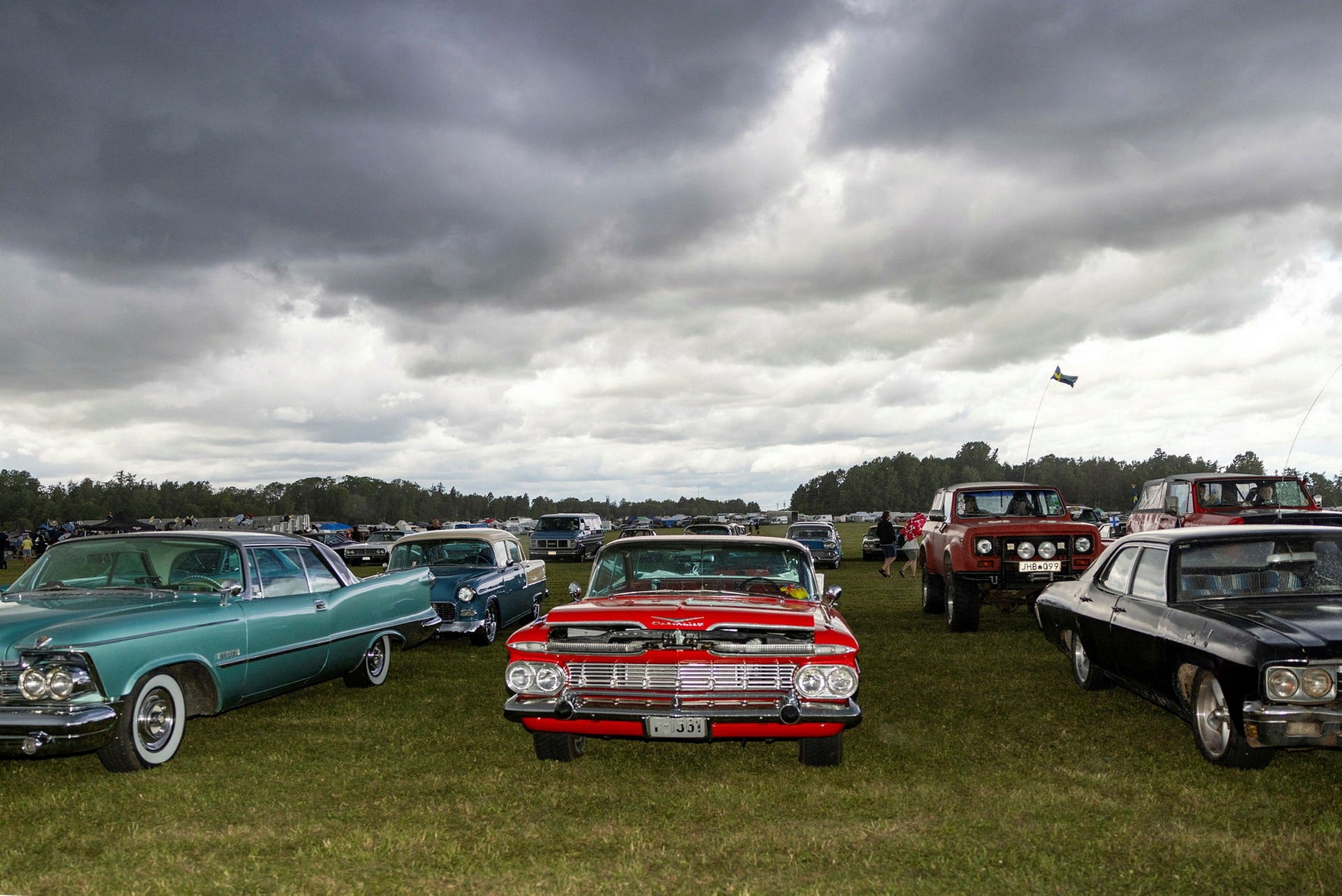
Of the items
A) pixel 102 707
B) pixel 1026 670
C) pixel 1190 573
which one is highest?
pixel 1190 573

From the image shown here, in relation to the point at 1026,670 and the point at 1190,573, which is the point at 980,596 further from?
the point at 1190,573

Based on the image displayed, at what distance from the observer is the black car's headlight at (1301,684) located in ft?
16.6

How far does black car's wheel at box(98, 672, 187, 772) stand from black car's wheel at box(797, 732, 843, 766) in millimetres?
4009

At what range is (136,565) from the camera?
7.09 meters

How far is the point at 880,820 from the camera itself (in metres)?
4.85

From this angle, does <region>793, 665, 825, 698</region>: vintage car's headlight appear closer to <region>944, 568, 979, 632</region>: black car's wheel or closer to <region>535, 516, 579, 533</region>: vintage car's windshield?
<region>944, 568, 979, 632</region>: black car's wheel

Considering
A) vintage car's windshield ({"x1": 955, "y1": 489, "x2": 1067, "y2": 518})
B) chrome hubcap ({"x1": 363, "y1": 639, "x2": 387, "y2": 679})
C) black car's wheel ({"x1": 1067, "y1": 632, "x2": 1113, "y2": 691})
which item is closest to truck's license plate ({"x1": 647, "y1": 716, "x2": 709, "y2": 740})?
black car's wheel ({"x1": 1067, "y1": 632, "x2": 1113, "y2": 691})

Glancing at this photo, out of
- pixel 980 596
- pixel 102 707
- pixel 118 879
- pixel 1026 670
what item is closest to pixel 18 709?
pixel 102 707

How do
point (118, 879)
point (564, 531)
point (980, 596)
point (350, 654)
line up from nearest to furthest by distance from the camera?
point (118, 879), point (350, 654), point (980, 596), point (564, 531)

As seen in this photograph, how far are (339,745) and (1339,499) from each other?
57.8m

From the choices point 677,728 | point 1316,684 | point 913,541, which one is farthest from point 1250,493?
point 677,728

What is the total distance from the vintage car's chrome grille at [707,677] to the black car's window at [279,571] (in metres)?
3.33

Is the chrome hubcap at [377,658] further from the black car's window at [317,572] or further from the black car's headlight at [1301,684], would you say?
the black car's headlight at [1301,684]

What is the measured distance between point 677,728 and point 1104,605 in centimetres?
394
